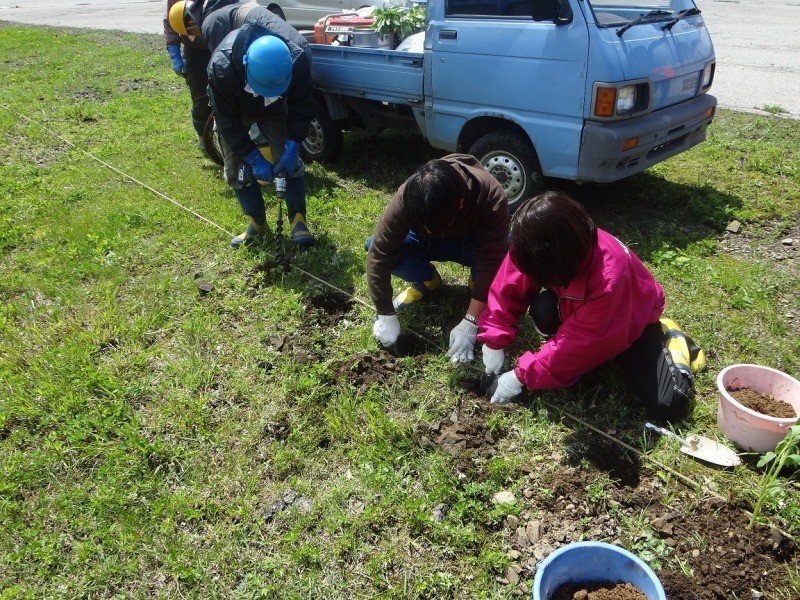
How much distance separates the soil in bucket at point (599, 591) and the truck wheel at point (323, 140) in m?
4.93

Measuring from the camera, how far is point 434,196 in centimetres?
270

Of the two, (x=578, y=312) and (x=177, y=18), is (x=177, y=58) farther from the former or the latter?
(x=578, y=312)

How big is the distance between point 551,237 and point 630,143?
6.95 feet

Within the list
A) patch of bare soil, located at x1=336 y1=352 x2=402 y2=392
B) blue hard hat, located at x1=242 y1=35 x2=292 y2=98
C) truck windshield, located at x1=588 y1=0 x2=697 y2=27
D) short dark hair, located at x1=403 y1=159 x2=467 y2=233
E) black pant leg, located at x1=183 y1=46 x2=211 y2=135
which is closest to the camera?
short dark hair, located at x1=403 y1=159 x2=467 y2=233

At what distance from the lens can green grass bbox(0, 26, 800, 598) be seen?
236 centimetres

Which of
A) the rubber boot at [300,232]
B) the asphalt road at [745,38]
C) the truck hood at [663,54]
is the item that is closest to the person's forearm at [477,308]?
the rubber boot at [300,232]

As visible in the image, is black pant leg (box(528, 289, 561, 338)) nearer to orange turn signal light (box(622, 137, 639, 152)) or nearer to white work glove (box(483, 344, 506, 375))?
white work glove (box(483, 344, 506, 375))

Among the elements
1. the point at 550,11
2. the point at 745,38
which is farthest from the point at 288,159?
the point at 745,38

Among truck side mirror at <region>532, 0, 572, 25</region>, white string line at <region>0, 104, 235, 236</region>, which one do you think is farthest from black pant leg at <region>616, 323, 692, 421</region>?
white string line at <region>0, 104, 235, 236</region>

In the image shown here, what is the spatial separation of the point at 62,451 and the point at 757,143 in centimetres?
632

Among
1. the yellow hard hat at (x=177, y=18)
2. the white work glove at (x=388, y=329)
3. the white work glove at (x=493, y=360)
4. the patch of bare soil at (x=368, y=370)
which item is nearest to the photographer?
the white work glove at (x=493, y=360)

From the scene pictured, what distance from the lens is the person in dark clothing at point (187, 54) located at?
535 centimetres

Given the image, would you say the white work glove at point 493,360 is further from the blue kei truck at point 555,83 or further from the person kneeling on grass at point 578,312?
the blue kei truck at point 555,83

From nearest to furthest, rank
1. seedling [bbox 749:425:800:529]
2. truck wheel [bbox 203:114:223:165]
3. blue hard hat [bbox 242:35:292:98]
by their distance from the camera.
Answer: seedling [bbox 749:425:800:529]
blue hard hat [bbox 242:35:292:98]
truck wheel [bbox 203:114:223:165]
